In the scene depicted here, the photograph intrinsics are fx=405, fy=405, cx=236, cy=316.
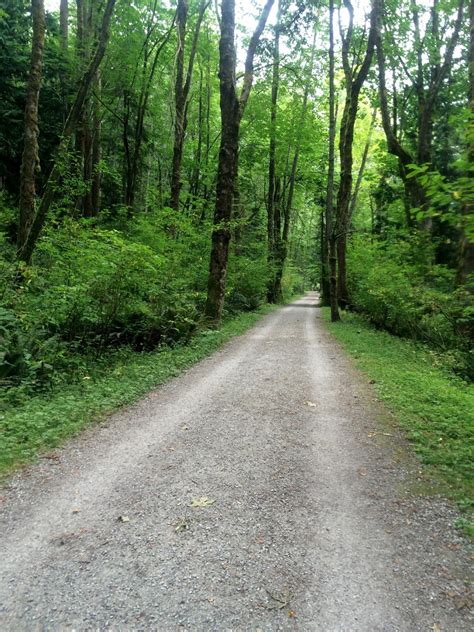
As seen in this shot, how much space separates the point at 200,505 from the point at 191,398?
3.07m

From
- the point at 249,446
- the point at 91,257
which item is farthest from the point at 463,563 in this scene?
the point at 91,257

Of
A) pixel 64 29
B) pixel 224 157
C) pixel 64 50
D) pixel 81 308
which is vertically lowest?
pixel 81 308

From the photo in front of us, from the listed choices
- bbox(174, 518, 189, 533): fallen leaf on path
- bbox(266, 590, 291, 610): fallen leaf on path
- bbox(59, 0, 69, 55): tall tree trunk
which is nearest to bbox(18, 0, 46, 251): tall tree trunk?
bbox(59, 0, 69, 55): tall tree trunk

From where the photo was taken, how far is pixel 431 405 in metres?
6.05

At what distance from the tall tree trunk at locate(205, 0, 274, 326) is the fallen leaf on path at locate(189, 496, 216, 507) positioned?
9.41 meters

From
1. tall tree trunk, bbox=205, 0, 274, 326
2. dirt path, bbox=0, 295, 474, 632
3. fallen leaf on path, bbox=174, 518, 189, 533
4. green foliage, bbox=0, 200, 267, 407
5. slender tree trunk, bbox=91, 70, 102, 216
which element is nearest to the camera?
dirt path, bbox=0, 295, 474, 632

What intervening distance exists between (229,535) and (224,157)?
1143 cm

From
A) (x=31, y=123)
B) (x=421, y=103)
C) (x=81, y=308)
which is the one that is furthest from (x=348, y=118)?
(x=81, y=308)

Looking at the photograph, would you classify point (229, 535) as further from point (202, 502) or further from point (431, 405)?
point (431, 405)

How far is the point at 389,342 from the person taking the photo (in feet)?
40.4

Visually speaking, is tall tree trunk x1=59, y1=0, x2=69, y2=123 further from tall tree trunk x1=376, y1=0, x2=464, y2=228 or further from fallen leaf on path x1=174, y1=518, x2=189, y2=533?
fallen leaf on path x1=174, y1=518, x2=189, y2=533

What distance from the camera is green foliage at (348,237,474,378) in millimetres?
8891

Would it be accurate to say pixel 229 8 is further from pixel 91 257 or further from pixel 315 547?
pixel 315 547

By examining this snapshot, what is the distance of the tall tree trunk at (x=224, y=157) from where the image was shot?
468 inches
